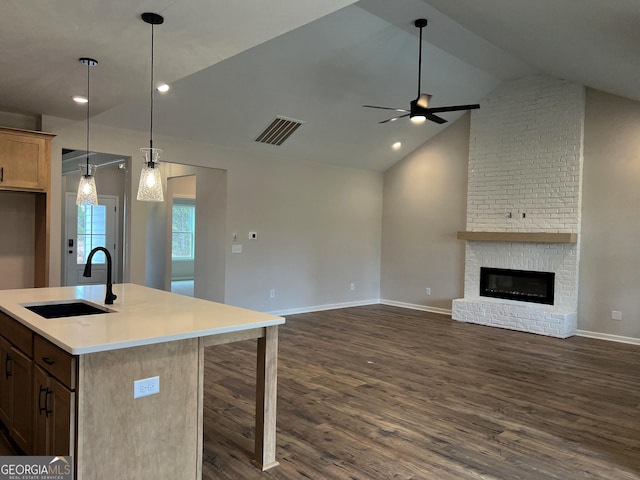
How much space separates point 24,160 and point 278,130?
10.6ft

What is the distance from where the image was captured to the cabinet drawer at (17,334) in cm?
242

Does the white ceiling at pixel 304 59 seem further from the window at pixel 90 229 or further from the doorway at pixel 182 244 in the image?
the doorway at pixel 182 244

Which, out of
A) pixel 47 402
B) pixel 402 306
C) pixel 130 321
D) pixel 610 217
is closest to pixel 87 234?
pixel 402 306

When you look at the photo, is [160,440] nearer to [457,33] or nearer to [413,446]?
[413,446]

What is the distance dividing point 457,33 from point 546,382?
3885mm

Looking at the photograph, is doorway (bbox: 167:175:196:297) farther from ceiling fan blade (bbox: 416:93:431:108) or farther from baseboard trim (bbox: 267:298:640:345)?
ceiling fan blade (bbox: 416:93:431:108)

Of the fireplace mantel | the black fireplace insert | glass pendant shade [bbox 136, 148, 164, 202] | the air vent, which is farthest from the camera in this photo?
the black fireplace insert

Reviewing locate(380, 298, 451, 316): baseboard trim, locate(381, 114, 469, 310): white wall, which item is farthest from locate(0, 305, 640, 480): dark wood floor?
locate(381, 114, 469, 310): white wall

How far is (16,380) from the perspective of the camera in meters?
2.68

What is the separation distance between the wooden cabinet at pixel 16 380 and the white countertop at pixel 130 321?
113 mm

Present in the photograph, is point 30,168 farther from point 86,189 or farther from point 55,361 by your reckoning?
point 55,361

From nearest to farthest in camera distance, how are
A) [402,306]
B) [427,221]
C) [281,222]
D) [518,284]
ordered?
[518,284]
[281,222]
[427,221]
[402,306]

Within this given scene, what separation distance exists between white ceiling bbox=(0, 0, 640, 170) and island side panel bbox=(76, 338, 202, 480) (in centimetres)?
180

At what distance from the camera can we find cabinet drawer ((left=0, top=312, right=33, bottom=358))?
2.42 meters
